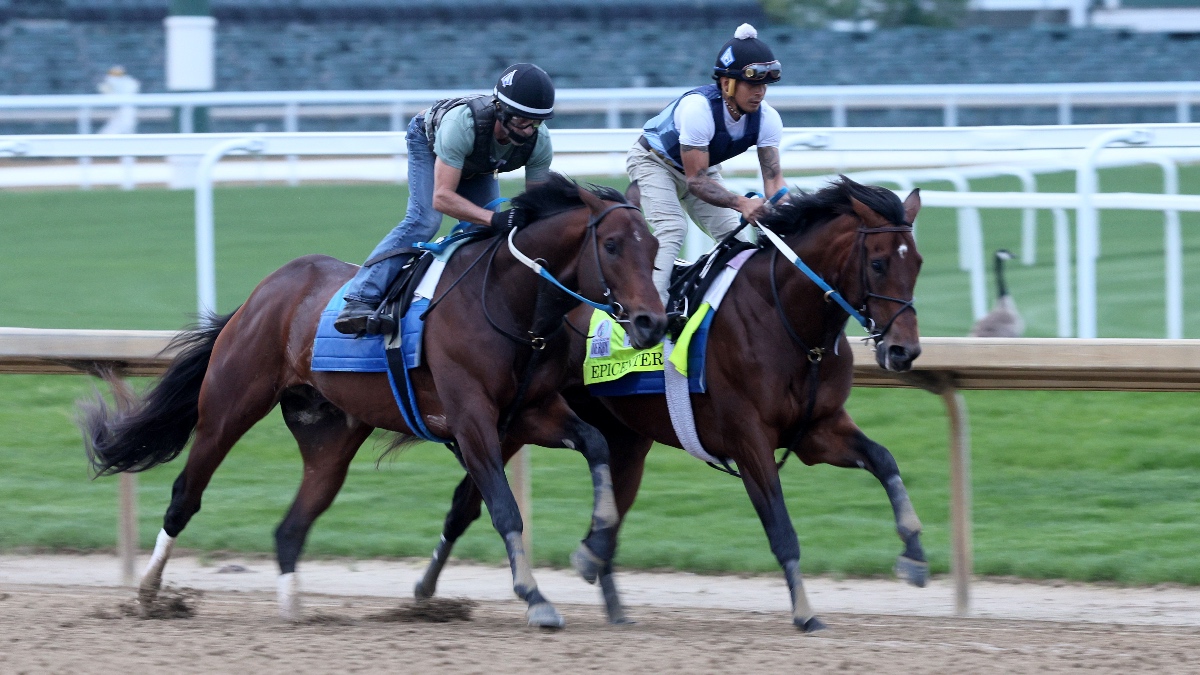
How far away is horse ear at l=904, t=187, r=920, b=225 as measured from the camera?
492 centimetres

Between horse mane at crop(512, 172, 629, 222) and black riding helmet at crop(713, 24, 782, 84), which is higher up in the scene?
black riding helmet at crop(713, 24, 782, 84)

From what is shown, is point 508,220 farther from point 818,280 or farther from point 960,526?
point 960,526

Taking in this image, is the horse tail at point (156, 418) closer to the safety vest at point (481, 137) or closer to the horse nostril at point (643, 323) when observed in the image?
the safety vest at point (481, 137)

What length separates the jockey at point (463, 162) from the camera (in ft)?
17.1

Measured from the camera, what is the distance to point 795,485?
Result: 7293 mm

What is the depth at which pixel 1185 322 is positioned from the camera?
855 cm

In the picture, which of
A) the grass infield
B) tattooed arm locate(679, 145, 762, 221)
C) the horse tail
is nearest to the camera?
tattooed arm locate(679, 145, 762, 221)

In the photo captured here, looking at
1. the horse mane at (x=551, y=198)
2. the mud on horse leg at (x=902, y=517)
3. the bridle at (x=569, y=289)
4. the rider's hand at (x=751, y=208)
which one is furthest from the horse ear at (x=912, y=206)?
the horse mane at (x=551, y=198)

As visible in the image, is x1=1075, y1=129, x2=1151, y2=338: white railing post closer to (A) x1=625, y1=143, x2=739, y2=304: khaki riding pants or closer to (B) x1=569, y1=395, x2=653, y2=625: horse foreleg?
(A) x1=625, y1=143, x2=739, y2=304: khaki riding pants

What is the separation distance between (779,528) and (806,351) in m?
0.57

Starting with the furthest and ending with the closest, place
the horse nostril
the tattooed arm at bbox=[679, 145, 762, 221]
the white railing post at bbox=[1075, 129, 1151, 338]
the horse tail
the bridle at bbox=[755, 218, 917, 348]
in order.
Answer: the white railing post at bbox=[1075, 129, 1151, 338] → the horse tail → the tattooed arm at bbox=[679, 145, 762, 221] → the bridle at bbox=[755, 218, 917, 348] → the horse nostril

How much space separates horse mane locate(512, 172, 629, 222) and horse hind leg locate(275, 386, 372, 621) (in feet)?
3.80

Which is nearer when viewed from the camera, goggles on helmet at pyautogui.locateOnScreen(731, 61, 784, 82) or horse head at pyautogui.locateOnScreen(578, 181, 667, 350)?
horse head at pyautogui.locateOnScreen(578, 181, 667, 350)

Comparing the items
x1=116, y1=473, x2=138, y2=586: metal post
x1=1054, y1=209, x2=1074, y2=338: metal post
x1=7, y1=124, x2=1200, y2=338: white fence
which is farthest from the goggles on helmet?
x1=1054, y1=209, x2=1074, y2=338: metal post
